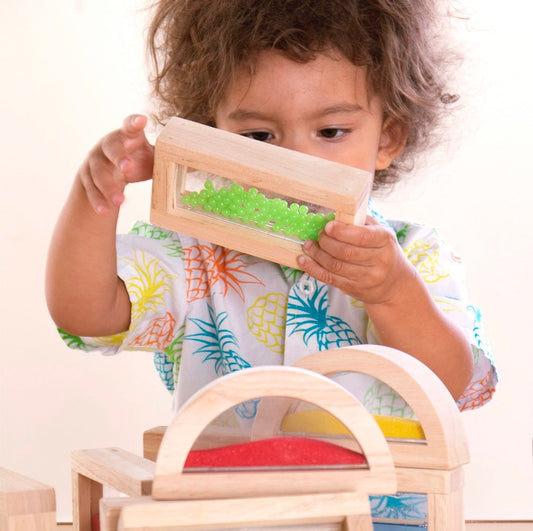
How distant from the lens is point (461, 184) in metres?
1.48

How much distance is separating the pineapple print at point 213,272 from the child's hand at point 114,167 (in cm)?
17

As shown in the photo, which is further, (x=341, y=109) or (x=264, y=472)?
(x=341, y=109)

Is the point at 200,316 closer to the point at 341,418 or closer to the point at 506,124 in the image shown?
the point at 341,418

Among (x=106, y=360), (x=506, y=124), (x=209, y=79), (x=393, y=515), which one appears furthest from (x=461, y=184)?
(x=393, y=515)

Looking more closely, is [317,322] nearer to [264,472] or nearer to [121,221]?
[264,472]

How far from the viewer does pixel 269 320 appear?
77cm

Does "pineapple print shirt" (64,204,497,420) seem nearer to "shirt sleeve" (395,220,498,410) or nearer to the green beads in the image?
"shirt sleeve" (395,220,498,410)

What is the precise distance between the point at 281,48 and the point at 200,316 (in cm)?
25

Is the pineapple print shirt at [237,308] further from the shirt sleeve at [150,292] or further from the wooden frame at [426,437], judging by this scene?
the wooden frame at [426,437]

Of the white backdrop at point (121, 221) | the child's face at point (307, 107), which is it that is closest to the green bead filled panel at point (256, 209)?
the child's face at point (307, 107)

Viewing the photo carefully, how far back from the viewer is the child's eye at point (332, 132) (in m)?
0.73

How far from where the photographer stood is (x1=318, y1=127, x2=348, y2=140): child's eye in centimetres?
73

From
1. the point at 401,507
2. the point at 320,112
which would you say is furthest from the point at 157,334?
the point at 401,507

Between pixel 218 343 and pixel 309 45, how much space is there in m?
0.28
